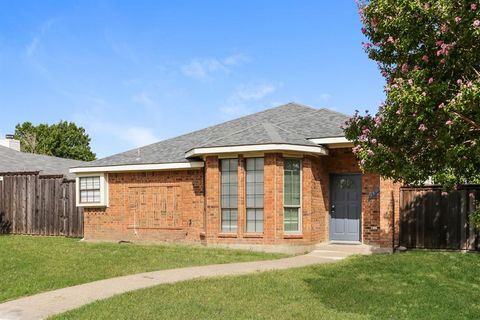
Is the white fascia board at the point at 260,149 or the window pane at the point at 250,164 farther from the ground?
the white fascia board at the point at 260,149

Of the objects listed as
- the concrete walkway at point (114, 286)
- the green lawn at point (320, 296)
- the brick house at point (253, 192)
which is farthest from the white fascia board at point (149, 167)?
the green lawn at point (320, 296)

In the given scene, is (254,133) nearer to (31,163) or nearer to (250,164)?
(250,164)

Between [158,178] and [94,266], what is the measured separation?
6147 mm

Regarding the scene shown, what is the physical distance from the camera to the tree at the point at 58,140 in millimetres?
58719

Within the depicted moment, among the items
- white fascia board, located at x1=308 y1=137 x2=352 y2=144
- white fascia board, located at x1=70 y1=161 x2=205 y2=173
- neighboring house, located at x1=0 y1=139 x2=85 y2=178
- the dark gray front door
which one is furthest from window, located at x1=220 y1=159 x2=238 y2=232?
neighboring house, located at x1=0 y1=139 x2=85 y2=178

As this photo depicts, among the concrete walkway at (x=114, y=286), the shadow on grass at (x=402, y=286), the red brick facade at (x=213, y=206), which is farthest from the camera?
the red brick facade at (x=213, y=206)

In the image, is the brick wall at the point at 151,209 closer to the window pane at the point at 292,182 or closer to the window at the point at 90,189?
the window at the point at 90,189

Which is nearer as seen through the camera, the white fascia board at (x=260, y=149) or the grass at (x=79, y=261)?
the grass at (x=79, y=261)

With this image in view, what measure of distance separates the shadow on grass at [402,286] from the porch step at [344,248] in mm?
1485

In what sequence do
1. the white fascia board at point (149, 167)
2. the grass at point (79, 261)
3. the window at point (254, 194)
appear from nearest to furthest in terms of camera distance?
the grass at point (79, 261) → the window at point (254, 194) → the white fascia board at point (149, 167)

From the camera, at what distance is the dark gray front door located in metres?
16.4

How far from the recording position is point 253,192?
15703 mm

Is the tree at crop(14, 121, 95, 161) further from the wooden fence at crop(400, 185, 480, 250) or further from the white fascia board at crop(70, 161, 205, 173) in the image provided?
the wooden fence at crop(400, 185, 480, 250)

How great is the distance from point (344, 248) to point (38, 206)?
13.6 m
